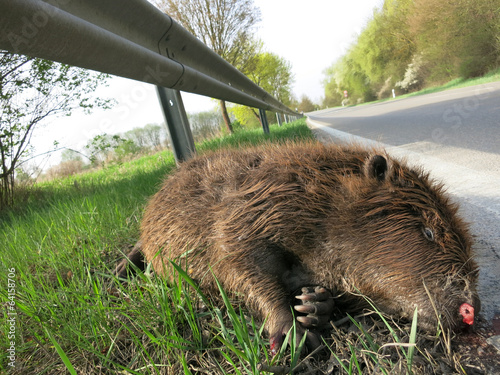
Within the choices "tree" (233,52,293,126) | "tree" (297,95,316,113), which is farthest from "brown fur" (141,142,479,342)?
"tree" (297,95,316,113)

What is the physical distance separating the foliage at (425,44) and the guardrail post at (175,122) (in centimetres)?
3078

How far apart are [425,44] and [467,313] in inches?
1653

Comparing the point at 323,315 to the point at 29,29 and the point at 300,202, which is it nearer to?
the point at 300,202

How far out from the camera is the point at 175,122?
10.5ft

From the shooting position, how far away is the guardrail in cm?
113

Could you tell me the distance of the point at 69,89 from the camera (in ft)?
23.8

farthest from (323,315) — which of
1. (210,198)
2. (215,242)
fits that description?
(210,198)

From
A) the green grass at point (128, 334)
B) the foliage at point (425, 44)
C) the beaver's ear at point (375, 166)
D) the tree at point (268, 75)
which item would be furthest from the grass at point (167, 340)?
the foliage at point (425, 44)

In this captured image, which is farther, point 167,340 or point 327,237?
point 327,237

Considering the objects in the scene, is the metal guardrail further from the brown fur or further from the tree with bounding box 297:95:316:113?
the tree with bounding box 297:95:316:113

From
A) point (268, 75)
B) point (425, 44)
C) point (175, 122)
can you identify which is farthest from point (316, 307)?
point (425, 44)

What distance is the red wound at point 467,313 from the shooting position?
1.19 metres

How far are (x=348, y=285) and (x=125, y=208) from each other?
8.25 ft

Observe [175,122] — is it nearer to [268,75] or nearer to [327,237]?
[327,237]
